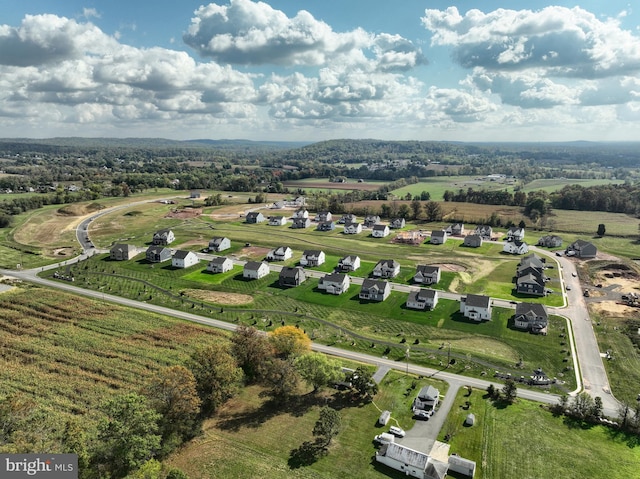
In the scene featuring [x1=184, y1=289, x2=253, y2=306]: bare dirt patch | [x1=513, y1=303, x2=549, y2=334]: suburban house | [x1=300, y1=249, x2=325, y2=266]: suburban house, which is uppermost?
[x1=300, y1=249, x2=325, y2=266]: suburban house

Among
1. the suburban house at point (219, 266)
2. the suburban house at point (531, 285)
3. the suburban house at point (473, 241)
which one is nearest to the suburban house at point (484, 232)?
the suburban house at point (473, 241)

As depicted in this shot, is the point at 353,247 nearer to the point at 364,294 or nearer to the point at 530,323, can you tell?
the point at 364,294

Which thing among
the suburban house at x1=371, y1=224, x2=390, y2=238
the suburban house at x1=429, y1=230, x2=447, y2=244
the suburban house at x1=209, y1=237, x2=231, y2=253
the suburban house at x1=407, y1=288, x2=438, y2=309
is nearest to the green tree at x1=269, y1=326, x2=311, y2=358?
the suburban house at x1=407, y1=288, x2=438, y2=309

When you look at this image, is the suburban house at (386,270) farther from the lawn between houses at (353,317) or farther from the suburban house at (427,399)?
the suburban house at (427,399)

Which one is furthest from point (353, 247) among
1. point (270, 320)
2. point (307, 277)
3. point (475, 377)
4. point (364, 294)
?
point (475, 377)

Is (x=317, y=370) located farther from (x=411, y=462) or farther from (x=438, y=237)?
(x=438, y=237)

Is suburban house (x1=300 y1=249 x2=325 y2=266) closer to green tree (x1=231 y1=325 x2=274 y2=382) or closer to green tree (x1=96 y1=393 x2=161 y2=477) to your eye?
green tree (x1=231 y1=325 x2=274 y2=382)
